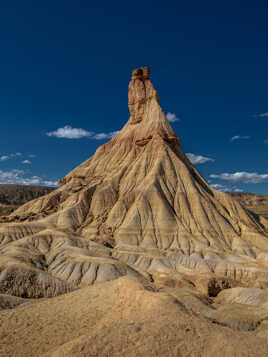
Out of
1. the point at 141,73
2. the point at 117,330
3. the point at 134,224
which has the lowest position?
the point at 117,330

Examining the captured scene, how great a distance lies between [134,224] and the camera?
240 ft

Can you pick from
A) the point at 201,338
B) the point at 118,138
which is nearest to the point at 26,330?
the point at 201,338

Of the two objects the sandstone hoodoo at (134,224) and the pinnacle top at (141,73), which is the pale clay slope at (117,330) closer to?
the sandstone hoodoo at (134,224)

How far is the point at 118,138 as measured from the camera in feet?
358

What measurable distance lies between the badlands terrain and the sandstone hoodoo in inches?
10.6

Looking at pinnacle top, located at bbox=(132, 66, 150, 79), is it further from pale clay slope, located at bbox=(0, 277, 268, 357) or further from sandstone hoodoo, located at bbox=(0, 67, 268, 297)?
pale clay slope, located at bbox=(0, 277, 268, 357)

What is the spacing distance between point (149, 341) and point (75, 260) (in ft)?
111

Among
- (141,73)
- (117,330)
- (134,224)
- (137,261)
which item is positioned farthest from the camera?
(141,73)

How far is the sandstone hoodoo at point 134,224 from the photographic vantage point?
46125 millimetres

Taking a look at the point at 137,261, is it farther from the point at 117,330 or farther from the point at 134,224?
the point at 117,330

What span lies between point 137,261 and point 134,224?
14.4 m

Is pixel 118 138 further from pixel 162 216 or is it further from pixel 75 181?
pixel 162 216

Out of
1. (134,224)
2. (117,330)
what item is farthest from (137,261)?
(117,330)

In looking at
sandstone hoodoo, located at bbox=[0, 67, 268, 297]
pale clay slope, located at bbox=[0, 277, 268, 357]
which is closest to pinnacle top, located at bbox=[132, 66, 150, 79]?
sandstone hoodoo, located at bbox=[0, 67, 268, 297]
